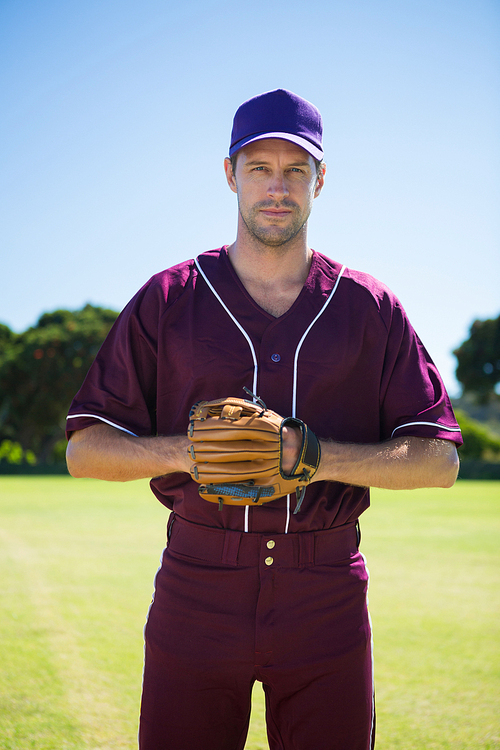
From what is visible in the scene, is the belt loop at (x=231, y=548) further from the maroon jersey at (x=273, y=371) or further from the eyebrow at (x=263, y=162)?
the eyebrow at (x=263, y=162)

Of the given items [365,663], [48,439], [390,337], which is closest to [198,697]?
[365,663]

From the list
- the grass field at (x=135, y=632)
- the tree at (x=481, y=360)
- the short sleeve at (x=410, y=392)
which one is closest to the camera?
the short sleeve at (x=410, y=392)

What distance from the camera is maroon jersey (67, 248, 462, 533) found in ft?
6.73

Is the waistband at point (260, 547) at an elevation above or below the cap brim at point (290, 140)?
below

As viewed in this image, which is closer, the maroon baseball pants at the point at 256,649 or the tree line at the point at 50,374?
the maroon baseball pants at the point at 256,649

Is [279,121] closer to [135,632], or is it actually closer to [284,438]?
[284,438]

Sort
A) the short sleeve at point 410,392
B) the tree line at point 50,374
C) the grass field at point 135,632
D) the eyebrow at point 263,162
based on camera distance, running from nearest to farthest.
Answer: the short sleeve at point 410,392 → the eyebrow at point 263,162 → the grass field at point 135,632 → the tree line at point 50,374

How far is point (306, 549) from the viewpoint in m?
1.95

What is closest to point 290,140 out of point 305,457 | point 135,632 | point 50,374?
point 305,457

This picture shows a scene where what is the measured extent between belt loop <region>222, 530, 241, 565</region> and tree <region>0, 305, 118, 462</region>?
97.4 feet

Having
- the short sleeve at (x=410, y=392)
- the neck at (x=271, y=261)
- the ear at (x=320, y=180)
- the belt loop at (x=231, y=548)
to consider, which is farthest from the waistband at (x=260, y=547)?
the ear at (x=320, y=180)

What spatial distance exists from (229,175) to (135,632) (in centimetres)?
377

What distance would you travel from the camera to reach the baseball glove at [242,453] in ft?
5.72

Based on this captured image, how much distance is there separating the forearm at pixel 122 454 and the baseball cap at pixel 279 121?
1.07 meters
